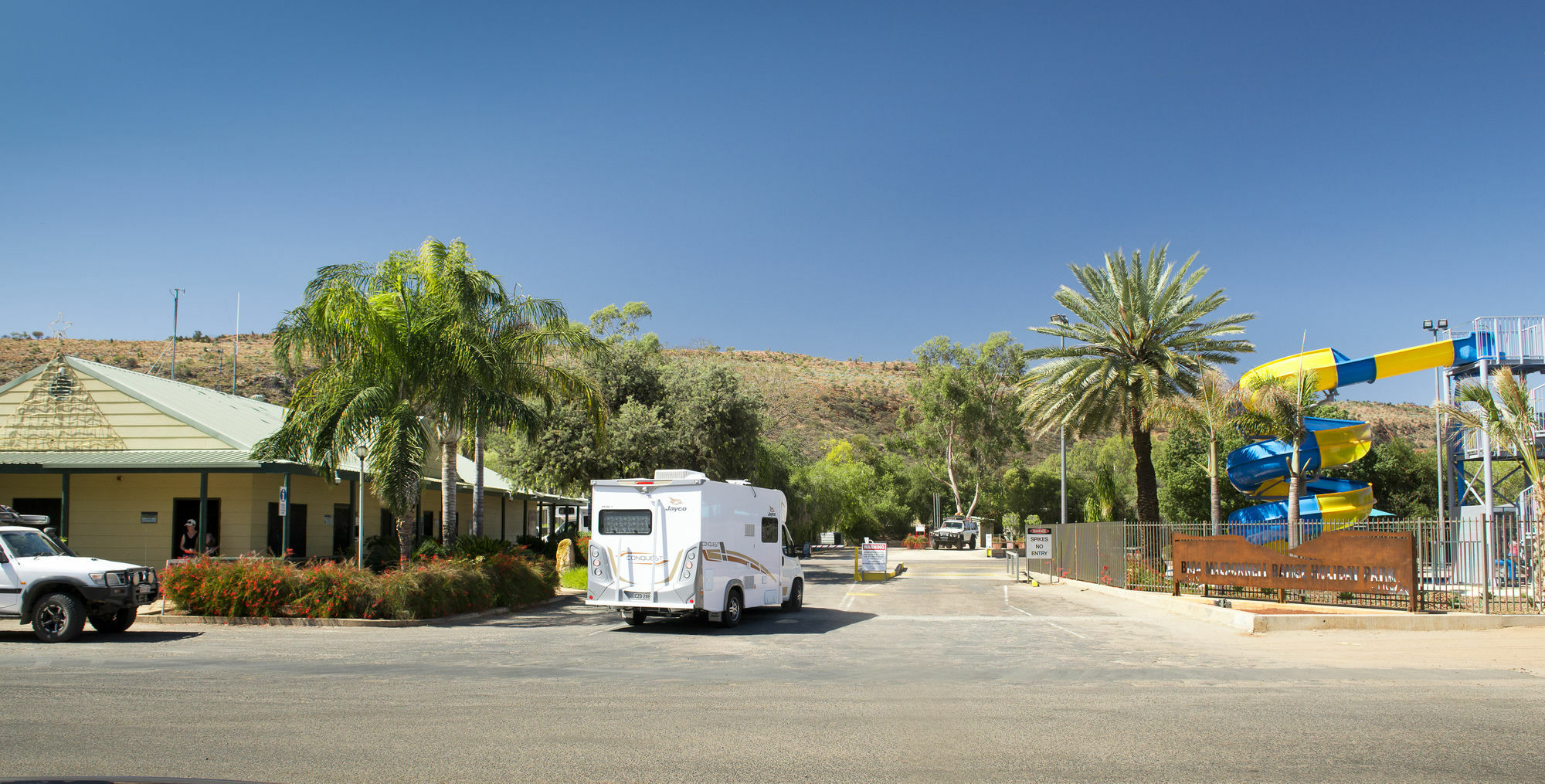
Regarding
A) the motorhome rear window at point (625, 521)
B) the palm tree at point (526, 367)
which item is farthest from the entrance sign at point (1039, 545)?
the motorhome rear window at point (625, 521)

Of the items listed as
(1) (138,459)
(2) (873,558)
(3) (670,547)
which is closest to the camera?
(3) (670,547)

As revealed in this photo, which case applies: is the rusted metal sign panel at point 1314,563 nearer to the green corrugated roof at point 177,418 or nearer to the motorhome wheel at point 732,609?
the motorhome wheel at point 732,609

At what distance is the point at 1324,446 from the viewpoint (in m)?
31.5

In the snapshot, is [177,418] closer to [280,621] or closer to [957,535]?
[280,621]

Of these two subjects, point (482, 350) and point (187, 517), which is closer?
point (482, 350)

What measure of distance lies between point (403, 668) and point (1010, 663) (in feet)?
25.0

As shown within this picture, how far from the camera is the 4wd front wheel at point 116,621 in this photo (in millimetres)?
14836

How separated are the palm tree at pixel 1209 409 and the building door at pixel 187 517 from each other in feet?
80.3

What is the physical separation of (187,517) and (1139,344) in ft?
84.8

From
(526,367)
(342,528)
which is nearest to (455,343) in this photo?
(526,367)

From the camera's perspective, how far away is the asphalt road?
698cm

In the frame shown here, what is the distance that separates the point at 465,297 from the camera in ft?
65.8

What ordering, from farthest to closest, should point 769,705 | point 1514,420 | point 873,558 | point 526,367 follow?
point 873,558 → point 526,367 → point 1514,420 → point 769,705

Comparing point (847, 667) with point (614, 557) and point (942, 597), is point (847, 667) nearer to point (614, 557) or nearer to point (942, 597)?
point (614, 557)
